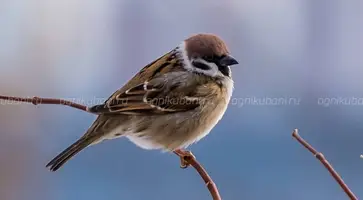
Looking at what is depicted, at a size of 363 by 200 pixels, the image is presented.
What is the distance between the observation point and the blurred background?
7.29 ft

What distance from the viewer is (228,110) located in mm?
2572

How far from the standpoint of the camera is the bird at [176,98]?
1.41 m

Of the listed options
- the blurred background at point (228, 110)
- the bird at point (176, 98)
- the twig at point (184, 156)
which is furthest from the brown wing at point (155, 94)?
the blurred background at point (228, 110)

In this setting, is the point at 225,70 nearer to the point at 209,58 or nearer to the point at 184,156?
the point at 209,58

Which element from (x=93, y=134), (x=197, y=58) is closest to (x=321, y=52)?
(x=197, y=58)

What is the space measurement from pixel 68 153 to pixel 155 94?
0.26 m

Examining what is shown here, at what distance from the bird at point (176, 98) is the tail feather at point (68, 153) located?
71mm

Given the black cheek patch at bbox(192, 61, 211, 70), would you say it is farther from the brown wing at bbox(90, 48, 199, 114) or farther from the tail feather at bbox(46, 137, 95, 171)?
the tail feather at bbox(46, 137, 95, 171)

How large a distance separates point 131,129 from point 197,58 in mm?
215

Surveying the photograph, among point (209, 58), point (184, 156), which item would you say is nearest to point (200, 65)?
point (209, 58)

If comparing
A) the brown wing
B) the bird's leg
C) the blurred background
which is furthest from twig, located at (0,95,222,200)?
the blurred background

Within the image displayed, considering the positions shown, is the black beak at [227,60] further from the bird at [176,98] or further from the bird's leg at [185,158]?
the bird's leg at [185,158]

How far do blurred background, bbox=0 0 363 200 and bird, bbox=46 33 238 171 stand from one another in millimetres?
646

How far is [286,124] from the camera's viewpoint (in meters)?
2.48
